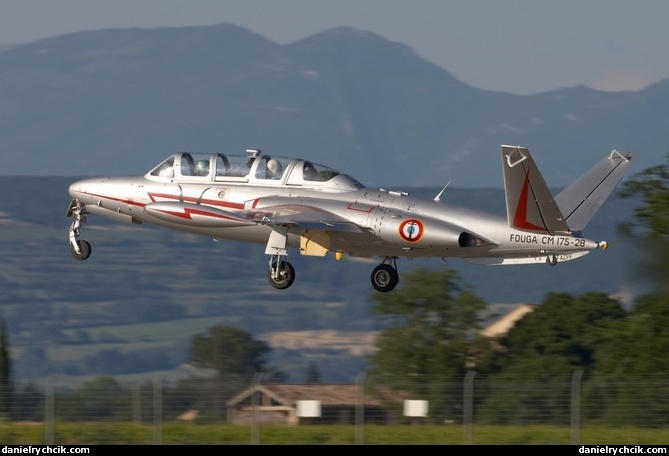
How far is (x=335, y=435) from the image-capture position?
27.4m

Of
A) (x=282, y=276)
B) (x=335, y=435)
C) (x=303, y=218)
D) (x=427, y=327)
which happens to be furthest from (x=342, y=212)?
(x=427, y=327)

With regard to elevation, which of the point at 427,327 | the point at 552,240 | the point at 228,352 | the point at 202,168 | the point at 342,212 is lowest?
the point at 552,240

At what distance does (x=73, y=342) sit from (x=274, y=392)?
533ft

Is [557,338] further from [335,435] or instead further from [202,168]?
[335,435]

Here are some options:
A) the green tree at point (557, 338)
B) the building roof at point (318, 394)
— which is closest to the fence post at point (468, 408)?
the building roof at point (318, 394)

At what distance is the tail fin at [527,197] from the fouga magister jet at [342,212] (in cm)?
3

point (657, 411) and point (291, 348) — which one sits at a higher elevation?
point (291, 348)

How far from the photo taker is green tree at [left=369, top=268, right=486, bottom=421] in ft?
231

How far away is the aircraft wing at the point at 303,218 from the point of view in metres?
31.6

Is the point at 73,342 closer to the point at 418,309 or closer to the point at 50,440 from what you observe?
the point at 418,309

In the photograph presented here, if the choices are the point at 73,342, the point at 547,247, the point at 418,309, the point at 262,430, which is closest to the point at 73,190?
the point at 262,430

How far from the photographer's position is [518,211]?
2936cm

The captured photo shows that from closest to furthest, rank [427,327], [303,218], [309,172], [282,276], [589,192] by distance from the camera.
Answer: [589,192]
[303,218]
[309,172]
[282,276]
[427,327]

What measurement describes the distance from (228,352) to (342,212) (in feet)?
253
